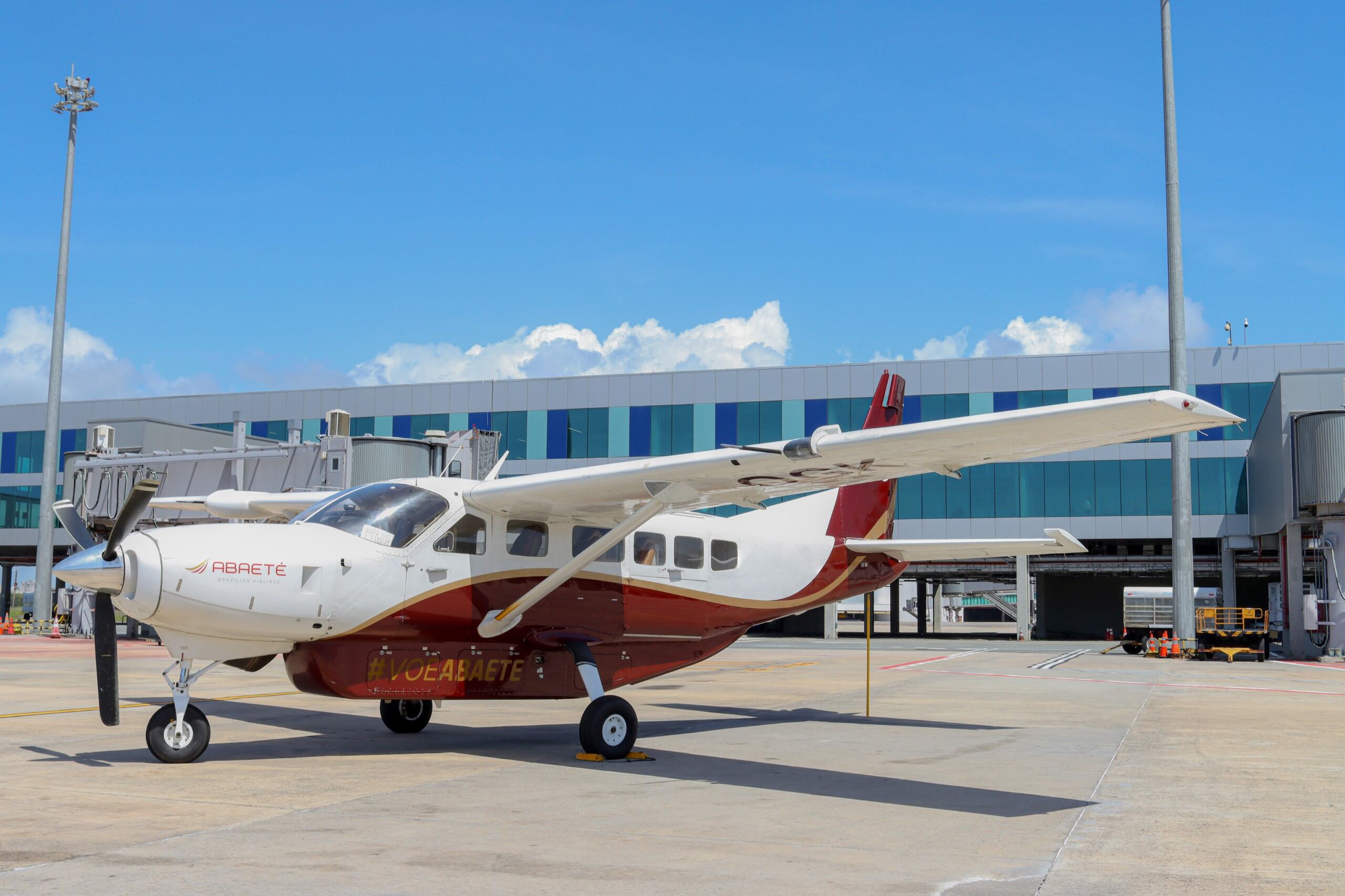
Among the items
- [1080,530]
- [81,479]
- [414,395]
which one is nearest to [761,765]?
[81,479]

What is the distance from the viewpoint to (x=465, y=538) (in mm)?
12016

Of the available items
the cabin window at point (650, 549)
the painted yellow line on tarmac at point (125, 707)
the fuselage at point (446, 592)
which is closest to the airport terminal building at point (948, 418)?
the painted yellow line on tarmac at point (125, 707)

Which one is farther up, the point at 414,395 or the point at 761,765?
the point at 414,395

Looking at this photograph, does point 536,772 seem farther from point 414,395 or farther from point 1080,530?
point 414,395

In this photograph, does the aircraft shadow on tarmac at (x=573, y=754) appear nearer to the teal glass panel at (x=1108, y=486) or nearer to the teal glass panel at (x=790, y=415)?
the teal glass panel at (x=790, y=415)

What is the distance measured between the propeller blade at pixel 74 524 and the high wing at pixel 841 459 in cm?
373

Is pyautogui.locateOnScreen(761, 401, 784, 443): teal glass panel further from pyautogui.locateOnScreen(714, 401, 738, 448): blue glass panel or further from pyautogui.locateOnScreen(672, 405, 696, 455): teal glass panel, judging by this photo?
pyautogui.locateOnScreen(672, 405, 696, 455): teal glass panel

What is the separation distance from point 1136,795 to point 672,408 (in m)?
45.5

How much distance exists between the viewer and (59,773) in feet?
32.7

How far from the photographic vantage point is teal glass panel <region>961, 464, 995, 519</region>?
51.3 metres

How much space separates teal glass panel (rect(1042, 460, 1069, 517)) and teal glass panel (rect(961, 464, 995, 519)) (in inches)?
92.8

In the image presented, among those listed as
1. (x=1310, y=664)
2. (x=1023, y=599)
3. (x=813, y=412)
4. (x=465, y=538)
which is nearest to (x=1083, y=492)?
(x=1023, y=599)

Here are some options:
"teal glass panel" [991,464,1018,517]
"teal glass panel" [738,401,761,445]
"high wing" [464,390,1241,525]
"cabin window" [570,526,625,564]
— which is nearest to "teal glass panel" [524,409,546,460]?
"teal glass panel" [738,401,761,445]

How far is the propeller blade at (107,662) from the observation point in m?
10.4
